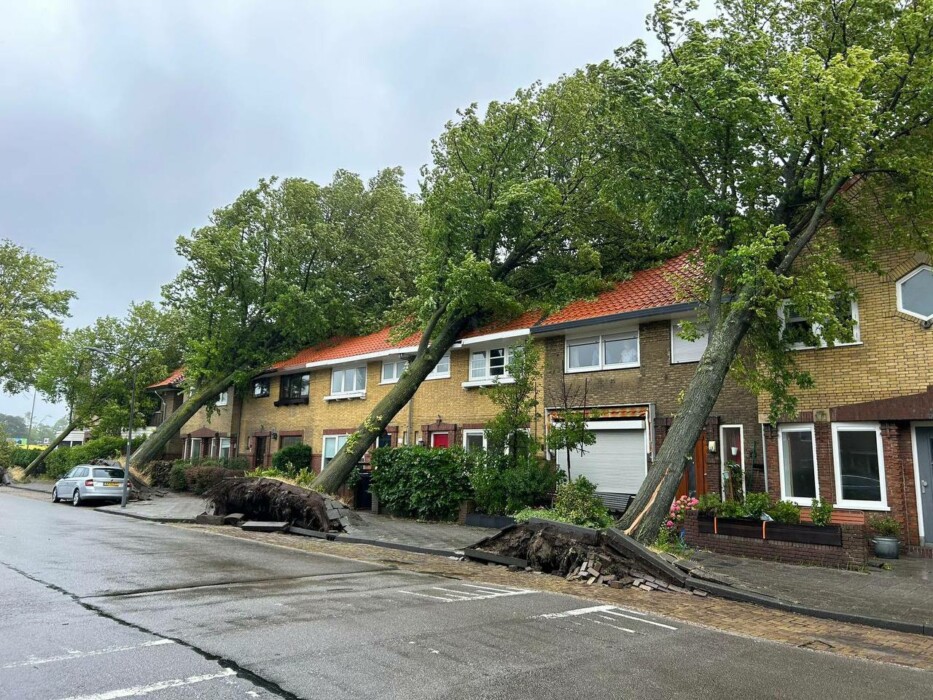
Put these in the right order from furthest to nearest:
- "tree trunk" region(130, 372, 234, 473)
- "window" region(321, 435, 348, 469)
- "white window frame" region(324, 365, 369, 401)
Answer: "tree trunk" region(130, 372, 234, 473) → "window" region(321, 435, 348, 469) → "white window frame" region(324, 365, 369, 401)

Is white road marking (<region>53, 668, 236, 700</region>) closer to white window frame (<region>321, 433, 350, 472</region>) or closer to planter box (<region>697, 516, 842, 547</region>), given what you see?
planter box (<region>697, 516, 842, 547</region>)

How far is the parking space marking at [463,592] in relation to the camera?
335 inches

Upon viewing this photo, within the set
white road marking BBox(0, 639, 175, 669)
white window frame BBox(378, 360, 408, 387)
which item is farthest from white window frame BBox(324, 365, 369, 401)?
white road marking BBox(0, 639, 175, 669)

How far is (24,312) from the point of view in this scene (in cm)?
4425

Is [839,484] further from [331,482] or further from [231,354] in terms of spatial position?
[231,354]

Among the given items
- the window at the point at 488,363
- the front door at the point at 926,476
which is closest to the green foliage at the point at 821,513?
the front door at the point at 926,476

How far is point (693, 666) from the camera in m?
5.82

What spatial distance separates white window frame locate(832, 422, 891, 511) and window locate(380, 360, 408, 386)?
14772mm

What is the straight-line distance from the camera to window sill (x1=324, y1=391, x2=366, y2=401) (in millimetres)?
25781

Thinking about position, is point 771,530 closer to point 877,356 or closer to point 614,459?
point 877,356

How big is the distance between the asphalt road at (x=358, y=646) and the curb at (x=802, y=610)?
1773 millimetres

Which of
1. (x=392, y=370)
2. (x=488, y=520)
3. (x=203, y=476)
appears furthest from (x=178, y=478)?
(x=488, y=520)

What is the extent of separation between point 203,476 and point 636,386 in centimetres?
1922

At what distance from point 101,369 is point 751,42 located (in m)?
35.6
